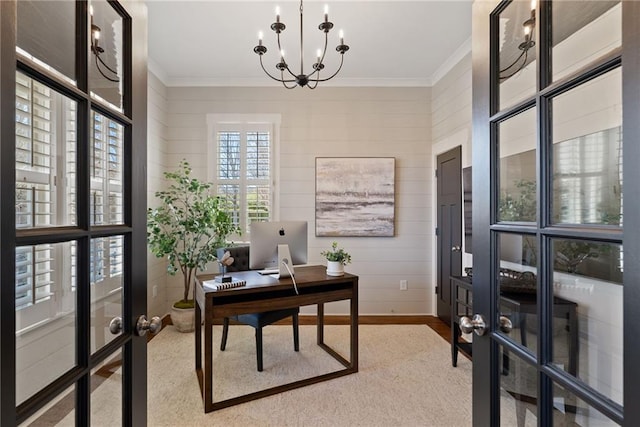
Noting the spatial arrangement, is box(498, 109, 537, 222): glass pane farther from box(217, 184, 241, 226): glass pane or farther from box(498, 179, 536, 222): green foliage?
box(217, 184, 241, 226): glass pane

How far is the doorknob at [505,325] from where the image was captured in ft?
3.07

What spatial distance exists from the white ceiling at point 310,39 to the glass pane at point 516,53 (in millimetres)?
1964

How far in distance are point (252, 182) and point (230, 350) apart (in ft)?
6.55

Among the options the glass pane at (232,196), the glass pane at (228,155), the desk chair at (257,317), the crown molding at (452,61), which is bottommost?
the desk chair at (257,317)

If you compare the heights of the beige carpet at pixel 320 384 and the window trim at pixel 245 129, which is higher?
the window trim at pixel 245 129

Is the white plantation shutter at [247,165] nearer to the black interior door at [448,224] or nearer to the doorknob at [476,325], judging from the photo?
the black interior door at [448,224]

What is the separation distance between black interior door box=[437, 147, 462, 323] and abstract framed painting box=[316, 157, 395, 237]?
585 millimetres

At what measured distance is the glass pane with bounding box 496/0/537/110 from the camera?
83 cm

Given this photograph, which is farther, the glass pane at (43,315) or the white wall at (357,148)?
the white wall at (357,148)

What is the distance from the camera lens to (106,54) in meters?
0.89

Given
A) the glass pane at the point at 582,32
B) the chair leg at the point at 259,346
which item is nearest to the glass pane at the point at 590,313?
the glass pane at the point at 582,32

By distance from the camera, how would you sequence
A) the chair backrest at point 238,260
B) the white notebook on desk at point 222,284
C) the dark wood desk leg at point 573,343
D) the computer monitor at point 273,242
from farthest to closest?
1. the chair backrest at point 238,260
2. the computer monitor at point 273,242
3. the white notebook on desk at point 222,284
4. the dark wood desk leg at point 573,343

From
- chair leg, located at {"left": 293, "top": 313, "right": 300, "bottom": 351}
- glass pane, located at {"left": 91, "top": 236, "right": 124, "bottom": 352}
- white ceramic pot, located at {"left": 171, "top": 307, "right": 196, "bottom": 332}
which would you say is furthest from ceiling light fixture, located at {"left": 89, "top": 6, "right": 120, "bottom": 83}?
white ceramic pot, located at {"left": 171, "top": 307, "right": 196, "bottom": 332}

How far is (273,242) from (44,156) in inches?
75.3
